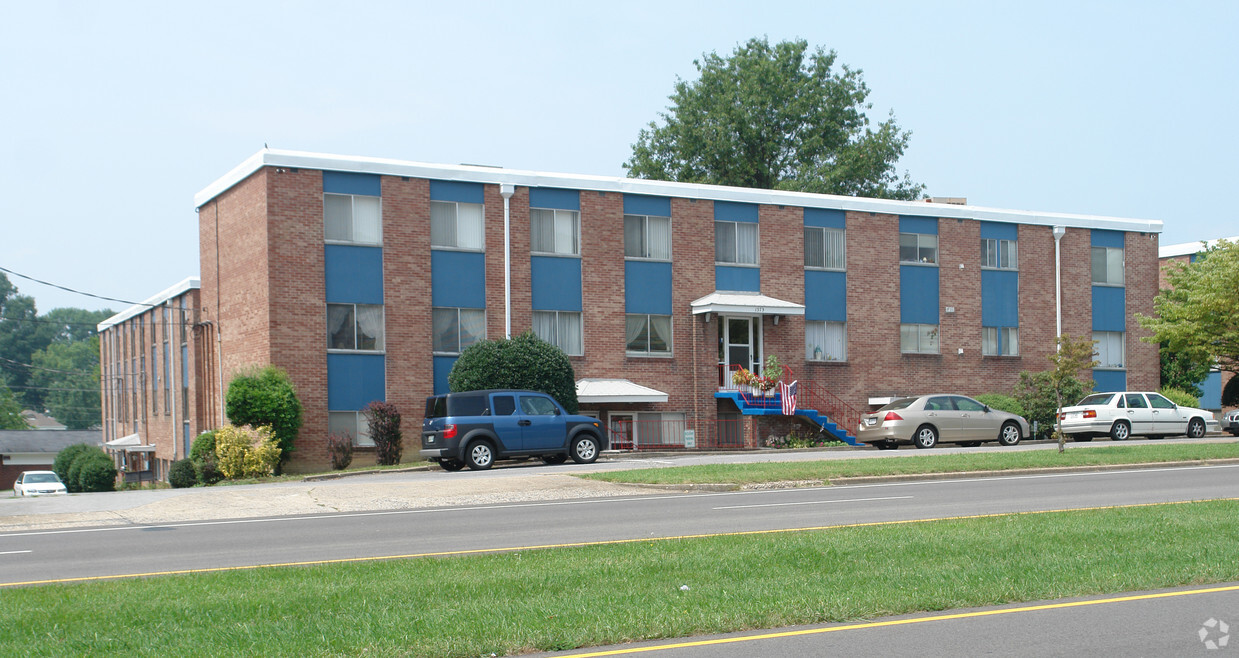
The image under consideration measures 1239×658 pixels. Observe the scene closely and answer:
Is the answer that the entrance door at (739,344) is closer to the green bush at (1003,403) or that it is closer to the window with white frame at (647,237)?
the window with white frame at (647,237)

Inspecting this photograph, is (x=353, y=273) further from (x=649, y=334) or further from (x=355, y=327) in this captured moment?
(x=649, y=334)

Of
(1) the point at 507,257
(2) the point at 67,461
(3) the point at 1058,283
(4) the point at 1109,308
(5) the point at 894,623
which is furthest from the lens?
(2) the point at 67,461

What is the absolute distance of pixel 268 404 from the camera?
29.0 meters

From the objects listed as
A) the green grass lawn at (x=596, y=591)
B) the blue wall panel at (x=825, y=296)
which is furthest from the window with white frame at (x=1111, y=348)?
the green grass lawn at (x=596, y=591)

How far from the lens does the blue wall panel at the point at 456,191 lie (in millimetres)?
32094

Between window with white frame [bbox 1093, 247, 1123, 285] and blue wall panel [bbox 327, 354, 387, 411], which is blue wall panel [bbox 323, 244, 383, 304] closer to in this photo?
Answer: blue wall panel [bbox 327, 354, 387, 411]

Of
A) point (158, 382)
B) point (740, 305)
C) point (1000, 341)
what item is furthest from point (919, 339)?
point (158, 382)

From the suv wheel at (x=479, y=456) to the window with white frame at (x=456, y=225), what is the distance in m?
7.82

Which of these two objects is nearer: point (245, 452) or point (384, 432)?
point (245, 452)

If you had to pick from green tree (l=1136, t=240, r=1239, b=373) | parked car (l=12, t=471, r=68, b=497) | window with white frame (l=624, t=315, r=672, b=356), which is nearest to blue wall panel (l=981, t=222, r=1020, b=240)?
green tree (l=1136, t=240, r=1239, b=373)

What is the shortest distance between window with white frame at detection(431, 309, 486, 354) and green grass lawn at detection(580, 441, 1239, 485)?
33.9 feet

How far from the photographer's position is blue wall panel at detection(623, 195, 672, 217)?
113 feet

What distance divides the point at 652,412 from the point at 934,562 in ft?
79.5

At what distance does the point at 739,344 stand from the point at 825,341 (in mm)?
2981
